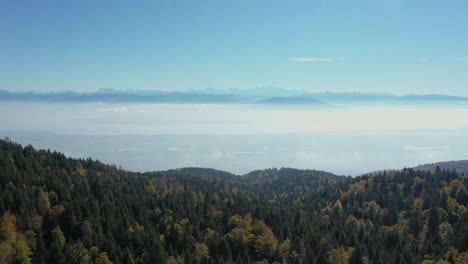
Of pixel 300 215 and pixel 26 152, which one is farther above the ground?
pixel 26 152

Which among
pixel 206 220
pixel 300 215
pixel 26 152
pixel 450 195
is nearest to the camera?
pixel 206 220

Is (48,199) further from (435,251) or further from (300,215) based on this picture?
(435,251)

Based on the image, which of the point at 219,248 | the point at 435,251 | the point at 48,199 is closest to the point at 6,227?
the point at 48,199

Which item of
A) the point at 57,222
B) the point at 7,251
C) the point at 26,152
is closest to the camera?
the point at 7,251

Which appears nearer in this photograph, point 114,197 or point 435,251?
point 435,251

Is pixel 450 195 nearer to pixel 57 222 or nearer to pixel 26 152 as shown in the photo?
pixel 57 222

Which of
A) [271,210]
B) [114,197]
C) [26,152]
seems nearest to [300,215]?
[271,210]

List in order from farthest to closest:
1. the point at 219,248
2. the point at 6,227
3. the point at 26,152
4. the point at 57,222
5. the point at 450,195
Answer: the point at 450,195 → the point at 26,152 → the point at 219,248 → the point at 57,222 → the point at 6,227

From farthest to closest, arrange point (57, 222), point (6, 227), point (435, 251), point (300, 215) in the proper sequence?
point (300, 215)
point (435, 251)
point (57, 222)
point (6, 227)

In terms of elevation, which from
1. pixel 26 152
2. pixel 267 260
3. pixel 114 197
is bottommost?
pixel 267 260
